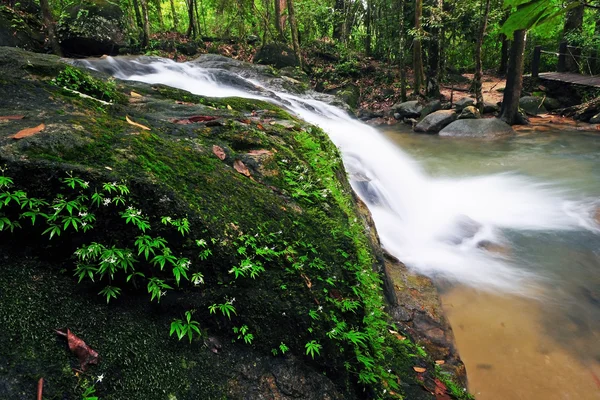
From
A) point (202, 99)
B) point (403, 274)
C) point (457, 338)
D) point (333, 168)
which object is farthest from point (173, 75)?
point (457, 338)

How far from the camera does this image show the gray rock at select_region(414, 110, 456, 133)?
13.5 metres

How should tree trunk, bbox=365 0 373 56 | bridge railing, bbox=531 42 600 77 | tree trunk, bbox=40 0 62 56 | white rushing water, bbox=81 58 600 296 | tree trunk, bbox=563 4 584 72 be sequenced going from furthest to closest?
tree trunk, bbox=365 0 373 56 < bridge railing, bbox=531 42 600 77 < tree trunk, bbox=563 4 584 72 < tree trunk, bbox=40 0 62 56 < white rushing water, bbox=81 58 600 296

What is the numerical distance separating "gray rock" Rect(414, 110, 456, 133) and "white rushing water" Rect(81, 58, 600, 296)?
143 inches

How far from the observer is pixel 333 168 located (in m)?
4.29

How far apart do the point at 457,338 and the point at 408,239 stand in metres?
2.23

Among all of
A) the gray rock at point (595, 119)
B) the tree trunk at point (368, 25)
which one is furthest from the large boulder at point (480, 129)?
the tree trunk at point (368, 25)

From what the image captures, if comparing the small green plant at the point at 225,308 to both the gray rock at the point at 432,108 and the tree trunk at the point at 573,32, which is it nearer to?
the gray rock at the point at 432,108

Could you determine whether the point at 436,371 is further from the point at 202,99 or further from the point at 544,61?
the point at 544,61

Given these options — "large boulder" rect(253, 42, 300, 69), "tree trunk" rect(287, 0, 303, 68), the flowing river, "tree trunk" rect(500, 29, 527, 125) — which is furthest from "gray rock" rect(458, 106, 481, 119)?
"large boulder" rect(253, 42, 300, 69)

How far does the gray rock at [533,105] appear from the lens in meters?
14.1

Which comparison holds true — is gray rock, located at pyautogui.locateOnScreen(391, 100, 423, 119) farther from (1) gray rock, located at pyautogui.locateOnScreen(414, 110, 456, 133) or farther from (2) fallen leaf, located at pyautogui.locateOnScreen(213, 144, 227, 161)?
(2) fallen leaf, located at pyautogui.locateOnScreen(213, 144, 227, 161)

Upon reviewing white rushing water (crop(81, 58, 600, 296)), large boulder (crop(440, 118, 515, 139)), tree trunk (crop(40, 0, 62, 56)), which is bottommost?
white rushing water (crop(81, 58, 600, 296))

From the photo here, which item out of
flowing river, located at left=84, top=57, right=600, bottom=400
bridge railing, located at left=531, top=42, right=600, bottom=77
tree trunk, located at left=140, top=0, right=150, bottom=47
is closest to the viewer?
flowing river, located at left=84, top=57, right=600, bottom=400

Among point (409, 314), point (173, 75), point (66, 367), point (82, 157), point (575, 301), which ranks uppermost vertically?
point (173, 75)
